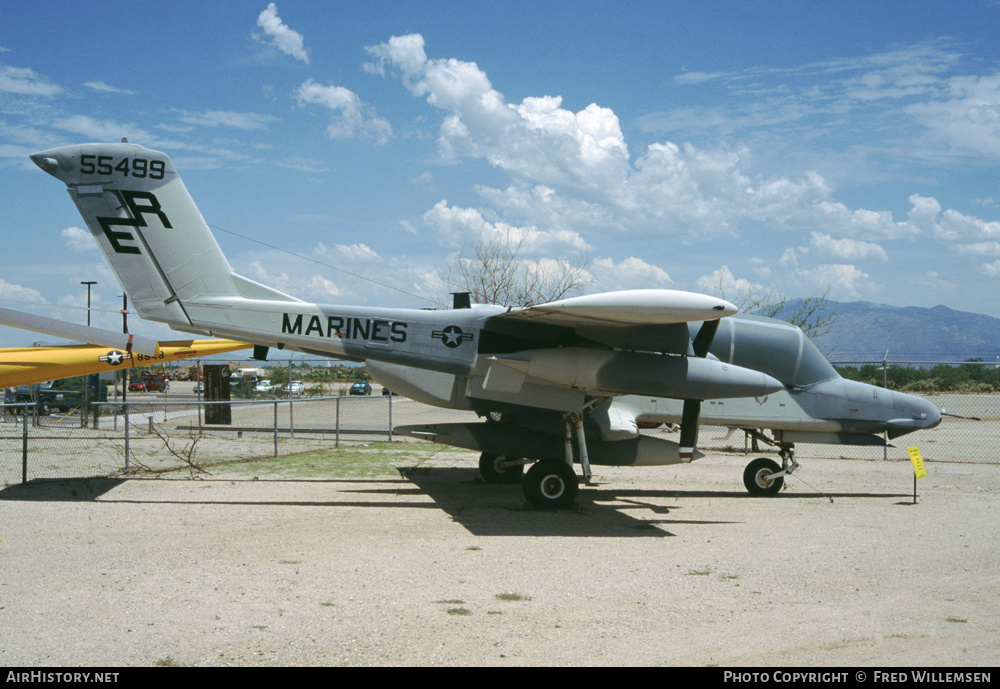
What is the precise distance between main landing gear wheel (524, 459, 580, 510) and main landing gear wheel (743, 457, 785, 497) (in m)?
3.59

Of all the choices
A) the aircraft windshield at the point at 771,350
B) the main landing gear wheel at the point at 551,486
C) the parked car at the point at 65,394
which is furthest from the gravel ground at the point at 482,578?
the parked car at the point at 65,394

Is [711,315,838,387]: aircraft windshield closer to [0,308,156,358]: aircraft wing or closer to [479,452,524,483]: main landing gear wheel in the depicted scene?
[479,452,524,483]: main landing gear wheel

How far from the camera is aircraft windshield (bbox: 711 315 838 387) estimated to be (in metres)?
11.8

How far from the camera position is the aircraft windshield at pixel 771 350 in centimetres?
1184

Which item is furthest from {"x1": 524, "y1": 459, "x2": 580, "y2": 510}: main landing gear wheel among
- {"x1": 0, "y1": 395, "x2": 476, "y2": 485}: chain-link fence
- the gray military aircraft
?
{"x1": 0, "y1": 395, "x2": 476, "y2": 485}: chain-link fence

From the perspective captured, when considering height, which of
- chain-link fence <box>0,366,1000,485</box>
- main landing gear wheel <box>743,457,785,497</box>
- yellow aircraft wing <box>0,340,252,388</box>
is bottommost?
chain-link fence <box>0,366,1000,485</box>

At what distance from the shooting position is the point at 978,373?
51.6 metres

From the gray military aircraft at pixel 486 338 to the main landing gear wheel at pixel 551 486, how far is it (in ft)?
0.05

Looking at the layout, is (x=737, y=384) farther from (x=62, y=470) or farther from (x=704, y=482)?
(x=62, y=470)

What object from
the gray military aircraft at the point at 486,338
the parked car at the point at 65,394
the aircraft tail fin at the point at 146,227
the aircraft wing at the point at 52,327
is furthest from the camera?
the parked car at the point at 65,394

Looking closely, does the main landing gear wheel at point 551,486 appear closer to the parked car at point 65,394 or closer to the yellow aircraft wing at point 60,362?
the yellow aircraft wing at point 60,362

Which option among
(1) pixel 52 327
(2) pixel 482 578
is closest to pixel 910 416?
(2) pixel 482 578

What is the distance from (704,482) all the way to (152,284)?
10.1 meters

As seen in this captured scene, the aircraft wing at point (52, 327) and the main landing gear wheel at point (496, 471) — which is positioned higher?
the aircraft wing at point (52, 327)
